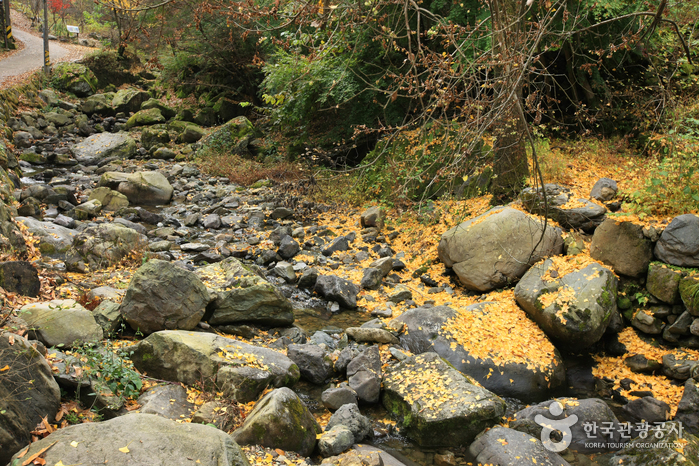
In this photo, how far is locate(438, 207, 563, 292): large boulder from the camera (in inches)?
276

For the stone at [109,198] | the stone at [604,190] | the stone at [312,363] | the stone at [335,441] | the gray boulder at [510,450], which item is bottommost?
the stone at [109,198]

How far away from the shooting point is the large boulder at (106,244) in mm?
7121

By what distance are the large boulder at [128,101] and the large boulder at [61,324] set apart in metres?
18.3

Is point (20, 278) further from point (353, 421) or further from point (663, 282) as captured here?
point (663, 282)

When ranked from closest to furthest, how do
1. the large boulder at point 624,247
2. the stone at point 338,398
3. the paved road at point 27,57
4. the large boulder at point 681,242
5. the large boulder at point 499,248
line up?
the stone at point 338,398
the large boulder at point 681,242
the large boulder at point 624,247
the large boulder at point 499,248
the paved road at point 27,57

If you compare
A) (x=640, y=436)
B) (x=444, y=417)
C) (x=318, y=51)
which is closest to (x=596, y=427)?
(x=640, y=436)

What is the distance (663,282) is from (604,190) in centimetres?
191

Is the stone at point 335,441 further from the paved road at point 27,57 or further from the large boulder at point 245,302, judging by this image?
the paved road at point 27,57

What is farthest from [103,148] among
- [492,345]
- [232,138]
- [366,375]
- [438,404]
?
[438,404]

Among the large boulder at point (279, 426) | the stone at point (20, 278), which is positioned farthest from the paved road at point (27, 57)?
the large boulder at point (279, 426)

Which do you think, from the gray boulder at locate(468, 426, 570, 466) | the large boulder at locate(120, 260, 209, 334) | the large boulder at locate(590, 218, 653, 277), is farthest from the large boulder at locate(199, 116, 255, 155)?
the gray boulder at locate(468, 426, 570, 466)

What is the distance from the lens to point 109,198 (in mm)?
10586

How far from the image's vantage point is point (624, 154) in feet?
30.6

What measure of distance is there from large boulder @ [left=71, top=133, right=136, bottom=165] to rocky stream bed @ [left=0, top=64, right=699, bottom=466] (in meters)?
5.89
